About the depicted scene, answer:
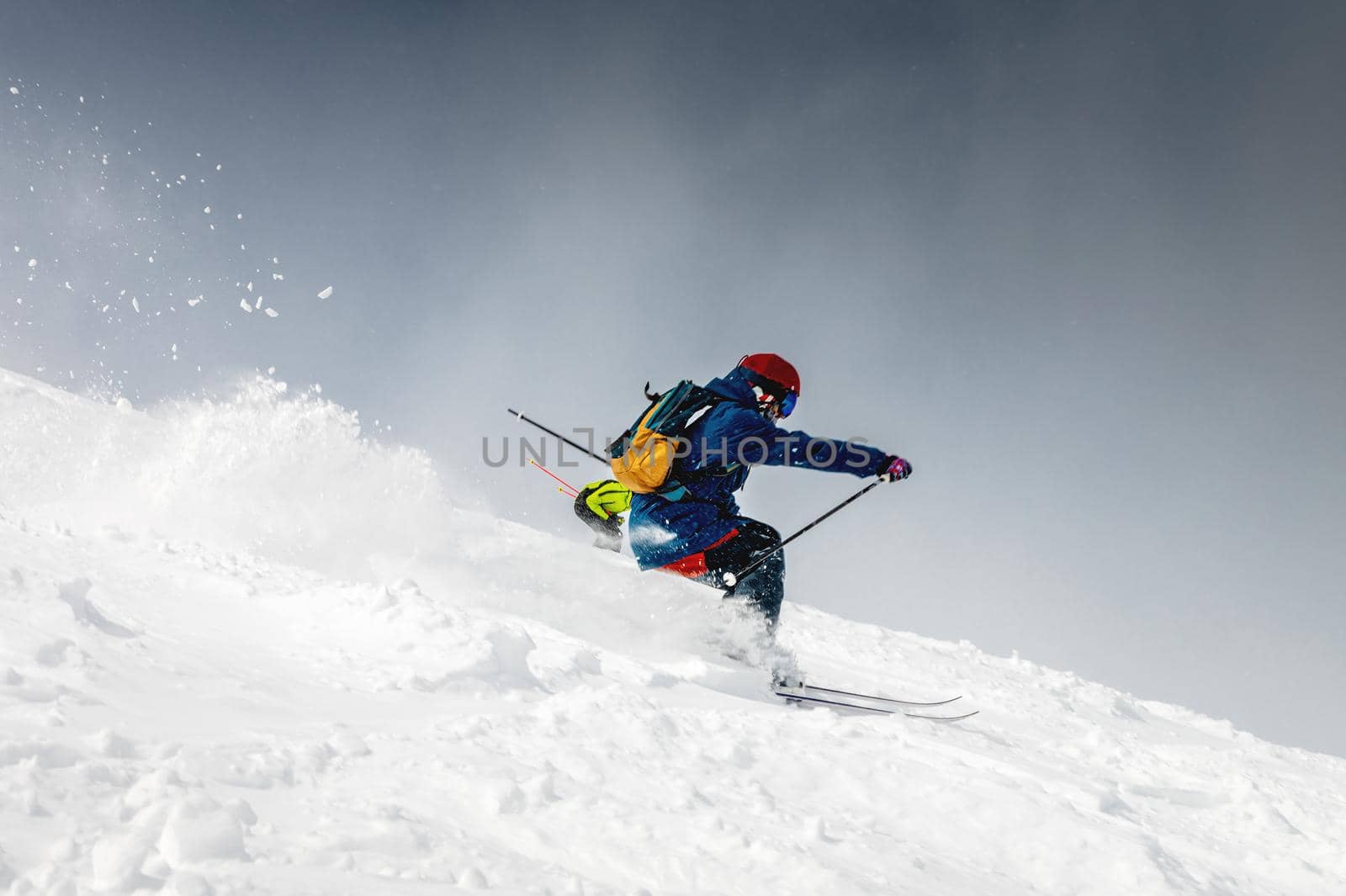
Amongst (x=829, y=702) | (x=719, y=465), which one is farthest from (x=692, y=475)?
(x=829, y=702)

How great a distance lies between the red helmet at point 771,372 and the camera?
5.72 metres

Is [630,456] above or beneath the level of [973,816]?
above

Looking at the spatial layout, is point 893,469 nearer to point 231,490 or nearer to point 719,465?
point 719,465

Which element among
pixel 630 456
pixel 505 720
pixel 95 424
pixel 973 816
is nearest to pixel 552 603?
pixel 630 456

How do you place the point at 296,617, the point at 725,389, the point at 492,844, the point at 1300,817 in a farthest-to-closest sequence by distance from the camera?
the point at 725,389, the point at 296,617, the point at 1300,817, the point at 492,844

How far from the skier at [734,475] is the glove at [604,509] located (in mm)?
411

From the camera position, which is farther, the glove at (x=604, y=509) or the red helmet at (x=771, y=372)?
the glove at (x=604, y=509)

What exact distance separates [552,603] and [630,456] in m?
2.13

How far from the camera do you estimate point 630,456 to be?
18.5ft

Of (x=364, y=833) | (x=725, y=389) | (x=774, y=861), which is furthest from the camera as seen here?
(x=725, y=389)

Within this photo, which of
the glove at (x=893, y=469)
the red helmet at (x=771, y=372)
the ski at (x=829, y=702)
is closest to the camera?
the ski at (x=829, y=702)

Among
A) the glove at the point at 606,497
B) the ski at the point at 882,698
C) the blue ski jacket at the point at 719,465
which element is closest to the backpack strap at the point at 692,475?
the blue ski jacket at the point at 719,465

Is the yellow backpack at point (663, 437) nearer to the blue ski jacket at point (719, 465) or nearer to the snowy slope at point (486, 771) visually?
the blue ski jacket at point (719, 465)

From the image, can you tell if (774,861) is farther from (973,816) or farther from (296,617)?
(296,617)
